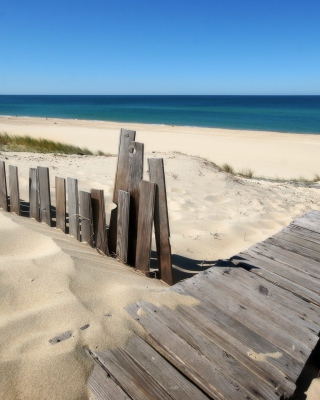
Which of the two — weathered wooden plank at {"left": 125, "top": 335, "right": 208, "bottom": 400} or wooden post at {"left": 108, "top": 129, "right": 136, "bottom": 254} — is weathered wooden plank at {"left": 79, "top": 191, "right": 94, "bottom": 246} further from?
weathered wooden plank at {"left": 125, "top": 335, "right": 208, "bottom": 400}

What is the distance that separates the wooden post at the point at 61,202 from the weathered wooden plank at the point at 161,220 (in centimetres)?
112

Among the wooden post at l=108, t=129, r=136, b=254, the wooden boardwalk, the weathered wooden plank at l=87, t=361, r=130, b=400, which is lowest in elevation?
the wooden boardwalk

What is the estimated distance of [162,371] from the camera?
65.4 inches

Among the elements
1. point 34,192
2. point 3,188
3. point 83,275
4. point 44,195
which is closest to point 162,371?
point 83,275

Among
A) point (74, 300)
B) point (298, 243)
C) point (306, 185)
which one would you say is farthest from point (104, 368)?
point (306, 185)

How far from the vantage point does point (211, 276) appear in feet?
8.70

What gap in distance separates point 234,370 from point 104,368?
24.6 inches

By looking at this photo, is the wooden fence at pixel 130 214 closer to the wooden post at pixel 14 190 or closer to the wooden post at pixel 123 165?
the wooden post at pixel 123 165

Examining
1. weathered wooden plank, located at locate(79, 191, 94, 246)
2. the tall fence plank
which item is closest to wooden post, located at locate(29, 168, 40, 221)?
the tall fence plank

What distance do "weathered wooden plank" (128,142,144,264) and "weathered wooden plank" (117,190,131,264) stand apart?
0.08 m

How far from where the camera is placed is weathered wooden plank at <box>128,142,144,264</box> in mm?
2785

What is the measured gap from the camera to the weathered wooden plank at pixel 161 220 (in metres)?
2.66

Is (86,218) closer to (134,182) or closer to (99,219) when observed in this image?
(99,219)

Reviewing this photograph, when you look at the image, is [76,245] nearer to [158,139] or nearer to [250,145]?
[250,145]
